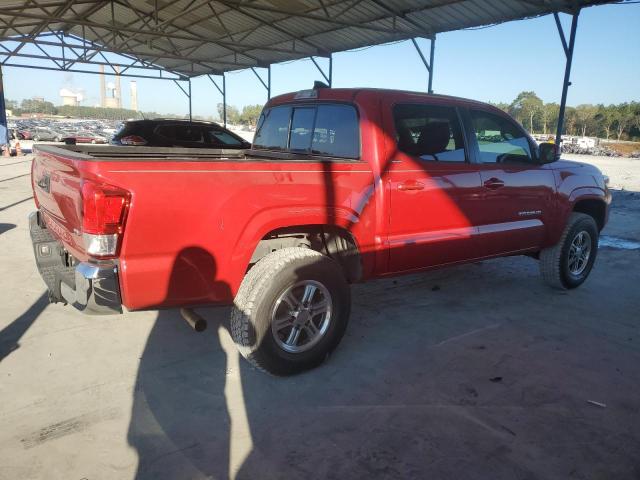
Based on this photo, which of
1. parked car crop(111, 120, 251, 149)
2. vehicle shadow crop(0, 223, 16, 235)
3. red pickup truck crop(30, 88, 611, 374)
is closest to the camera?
red pickup truck crop(30, 88, 611, 374)

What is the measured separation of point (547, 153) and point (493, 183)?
83 cm

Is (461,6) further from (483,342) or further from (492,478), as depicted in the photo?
(492,478)

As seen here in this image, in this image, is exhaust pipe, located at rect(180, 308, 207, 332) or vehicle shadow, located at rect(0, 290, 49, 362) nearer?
exhaust pipe, located at rect(180, 308, 207, 332)

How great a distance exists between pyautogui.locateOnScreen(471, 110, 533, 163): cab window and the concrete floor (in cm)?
144

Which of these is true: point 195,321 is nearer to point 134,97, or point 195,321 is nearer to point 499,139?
point 499,139

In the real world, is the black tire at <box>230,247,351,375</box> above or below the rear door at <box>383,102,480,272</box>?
below

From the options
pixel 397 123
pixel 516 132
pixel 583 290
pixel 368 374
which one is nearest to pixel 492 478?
pixel 368 374

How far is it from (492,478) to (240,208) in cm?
189

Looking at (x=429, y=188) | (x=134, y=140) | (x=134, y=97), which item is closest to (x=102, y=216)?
(x=429, y=188)

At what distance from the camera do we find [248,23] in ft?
46.2

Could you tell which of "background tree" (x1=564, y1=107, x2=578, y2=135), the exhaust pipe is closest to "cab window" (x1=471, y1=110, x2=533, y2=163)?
the exhaust pipe

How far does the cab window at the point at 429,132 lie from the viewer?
137 inches

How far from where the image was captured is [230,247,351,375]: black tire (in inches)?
112

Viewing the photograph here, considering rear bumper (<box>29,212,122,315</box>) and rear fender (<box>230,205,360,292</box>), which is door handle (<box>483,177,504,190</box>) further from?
rear bumper (<box>29,212,122,315</box>)
